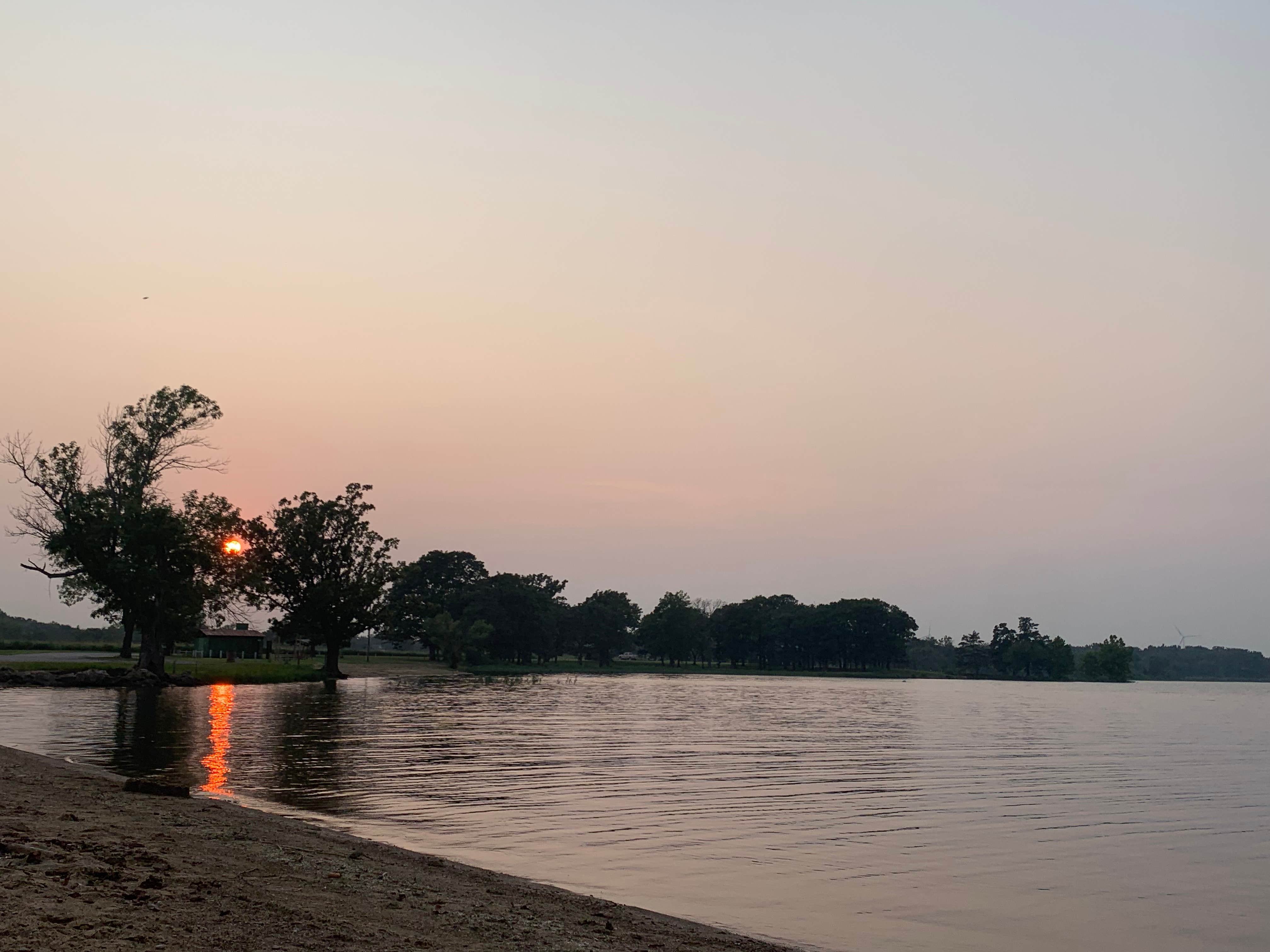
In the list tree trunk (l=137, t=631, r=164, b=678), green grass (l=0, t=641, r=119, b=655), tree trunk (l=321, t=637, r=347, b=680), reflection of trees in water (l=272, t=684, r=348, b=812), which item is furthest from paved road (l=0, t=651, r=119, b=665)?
reflection of trees in water (l=272, t=684, r=348, b=812)

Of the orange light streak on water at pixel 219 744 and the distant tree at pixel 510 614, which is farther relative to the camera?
the distant tree at pixel 510 614

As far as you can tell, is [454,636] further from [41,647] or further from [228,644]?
[41,647]

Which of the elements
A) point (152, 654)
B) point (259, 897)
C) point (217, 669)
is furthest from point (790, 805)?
point (217, 669)

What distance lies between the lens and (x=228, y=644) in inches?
5443

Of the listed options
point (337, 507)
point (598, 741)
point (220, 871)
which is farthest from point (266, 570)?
point (220, 871)

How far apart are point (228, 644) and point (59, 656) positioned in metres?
46.7

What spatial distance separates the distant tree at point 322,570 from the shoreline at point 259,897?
86895mm

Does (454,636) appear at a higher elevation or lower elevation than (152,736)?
lower

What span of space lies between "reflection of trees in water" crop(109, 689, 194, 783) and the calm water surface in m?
0.26

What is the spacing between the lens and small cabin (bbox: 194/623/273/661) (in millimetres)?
137375

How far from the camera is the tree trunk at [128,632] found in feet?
257

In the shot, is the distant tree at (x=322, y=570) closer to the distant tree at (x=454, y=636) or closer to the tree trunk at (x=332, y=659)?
the tree trunk at (x=332, y=659)

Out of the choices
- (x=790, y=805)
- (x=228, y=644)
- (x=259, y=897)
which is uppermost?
(x=259, y=897)

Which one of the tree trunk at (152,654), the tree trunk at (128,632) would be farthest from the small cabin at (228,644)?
the tree trunk at (152,654)
